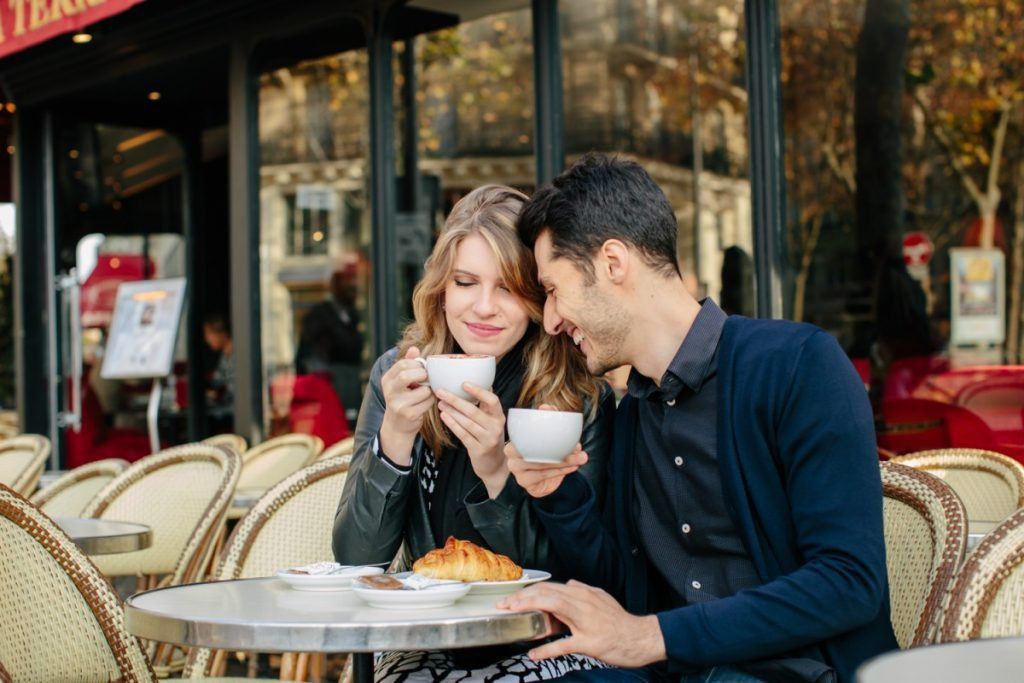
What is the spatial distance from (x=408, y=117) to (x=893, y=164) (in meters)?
2.85

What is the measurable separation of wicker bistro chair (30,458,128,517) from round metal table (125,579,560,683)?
330cm

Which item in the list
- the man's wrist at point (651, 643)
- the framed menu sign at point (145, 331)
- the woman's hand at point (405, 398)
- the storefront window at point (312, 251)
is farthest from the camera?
the framed menu sign at point (145, 331)

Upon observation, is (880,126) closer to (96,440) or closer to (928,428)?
(928,428)

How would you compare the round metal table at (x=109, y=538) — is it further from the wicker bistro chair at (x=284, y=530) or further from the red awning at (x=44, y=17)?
the red awning at (x=44, y=17)

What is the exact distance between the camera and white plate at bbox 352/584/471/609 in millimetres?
1687

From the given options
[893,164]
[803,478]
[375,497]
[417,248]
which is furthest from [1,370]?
[803,478]

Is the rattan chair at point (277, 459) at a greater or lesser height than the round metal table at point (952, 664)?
lesser

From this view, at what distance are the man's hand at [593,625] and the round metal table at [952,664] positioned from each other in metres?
0.58

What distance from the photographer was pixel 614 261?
78.7 inches

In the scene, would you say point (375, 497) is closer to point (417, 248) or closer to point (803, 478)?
point (803, 478)

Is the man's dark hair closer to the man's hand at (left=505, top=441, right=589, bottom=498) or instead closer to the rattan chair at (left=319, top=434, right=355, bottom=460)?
the man's hand at (left=505, top=441, right=589, bottom=498)

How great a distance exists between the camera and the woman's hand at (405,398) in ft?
6.88

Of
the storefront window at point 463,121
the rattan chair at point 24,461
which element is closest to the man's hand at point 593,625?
the rattan chair at point 24,461

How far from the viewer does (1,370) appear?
34.7 ft
